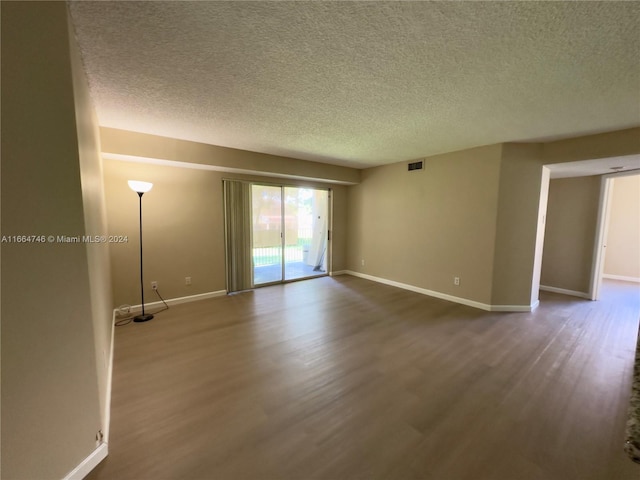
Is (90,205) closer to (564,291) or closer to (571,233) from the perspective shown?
(571,233)

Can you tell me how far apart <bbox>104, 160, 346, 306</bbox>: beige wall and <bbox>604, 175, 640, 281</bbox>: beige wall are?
8.27 meters

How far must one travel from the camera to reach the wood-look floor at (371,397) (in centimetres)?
140

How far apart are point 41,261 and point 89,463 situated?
114cm

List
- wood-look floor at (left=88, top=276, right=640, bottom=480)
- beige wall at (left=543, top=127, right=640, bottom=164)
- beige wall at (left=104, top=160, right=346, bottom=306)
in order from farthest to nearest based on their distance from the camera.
Answer: 1. beige wall at (left=104, top=160, right=346, bottom=306)
2. beige wall at (left=543, top=127, right=640, bottom=164)
3. wood-look floor at (left=88, top=276, right=640, bottom=480)

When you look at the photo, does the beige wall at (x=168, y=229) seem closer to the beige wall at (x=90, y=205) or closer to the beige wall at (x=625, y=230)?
the beige wall at (x=90, y=205)

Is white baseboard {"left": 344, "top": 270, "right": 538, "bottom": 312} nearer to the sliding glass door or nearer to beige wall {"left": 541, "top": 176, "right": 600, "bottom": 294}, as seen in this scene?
→ beige wall {"left": 541, "top": 176, "right": 600, "bottom": 294}

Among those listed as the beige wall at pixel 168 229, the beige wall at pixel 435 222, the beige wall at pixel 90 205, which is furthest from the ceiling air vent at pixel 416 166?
the beige wall at pixel 90 205

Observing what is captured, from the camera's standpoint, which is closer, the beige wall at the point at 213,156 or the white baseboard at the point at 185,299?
the beige wall at the point at 213,156

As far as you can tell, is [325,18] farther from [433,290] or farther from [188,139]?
Result: [433,290]

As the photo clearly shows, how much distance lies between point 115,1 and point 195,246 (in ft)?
10.8

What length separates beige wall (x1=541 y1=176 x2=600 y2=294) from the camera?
14.2ft

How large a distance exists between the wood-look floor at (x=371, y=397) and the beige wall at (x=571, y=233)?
3.88ft

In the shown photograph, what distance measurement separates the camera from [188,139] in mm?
3459

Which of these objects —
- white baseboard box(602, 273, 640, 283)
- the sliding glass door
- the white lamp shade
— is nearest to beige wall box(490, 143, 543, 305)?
the sliding glass door
